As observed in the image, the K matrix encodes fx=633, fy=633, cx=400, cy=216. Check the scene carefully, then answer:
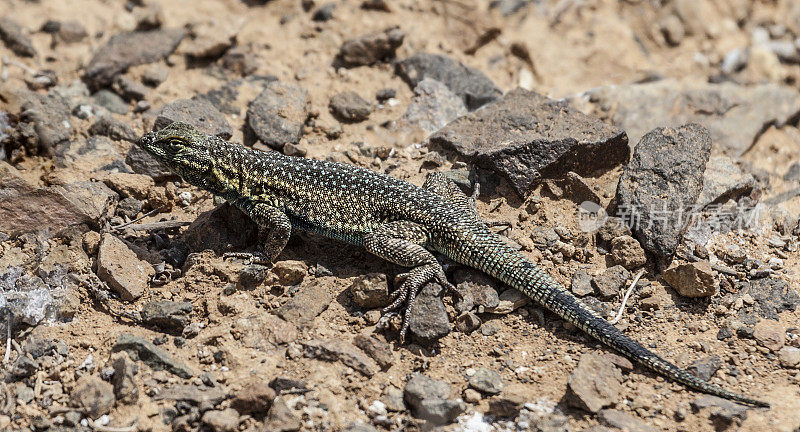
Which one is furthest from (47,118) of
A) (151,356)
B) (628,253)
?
(628,253)

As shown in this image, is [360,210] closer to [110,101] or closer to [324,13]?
Result: [110,101]

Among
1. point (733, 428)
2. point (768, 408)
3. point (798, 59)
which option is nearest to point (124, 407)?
point (733, 428)

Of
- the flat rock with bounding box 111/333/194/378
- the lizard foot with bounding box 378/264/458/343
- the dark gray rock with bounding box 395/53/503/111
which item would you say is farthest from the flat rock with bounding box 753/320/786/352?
the flat rock with bounding box 111/333/194/378

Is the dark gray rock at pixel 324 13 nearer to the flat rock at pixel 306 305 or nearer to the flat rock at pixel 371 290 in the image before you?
the flat rock at pixel 306 305

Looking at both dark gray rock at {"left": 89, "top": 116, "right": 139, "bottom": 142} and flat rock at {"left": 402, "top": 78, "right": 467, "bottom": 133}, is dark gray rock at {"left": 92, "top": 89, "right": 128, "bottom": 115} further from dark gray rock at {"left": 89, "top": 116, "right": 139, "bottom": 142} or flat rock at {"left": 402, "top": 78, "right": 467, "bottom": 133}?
flat rock at {"left": 402, "top": 78, "right": 467, "bottom": 133}

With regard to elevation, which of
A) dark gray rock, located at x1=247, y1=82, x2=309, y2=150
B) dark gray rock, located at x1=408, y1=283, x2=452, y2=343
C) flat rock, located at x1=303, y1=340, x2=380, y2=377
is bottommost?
flat rock, located at x1=303, y1=340, x2=380, y2=377

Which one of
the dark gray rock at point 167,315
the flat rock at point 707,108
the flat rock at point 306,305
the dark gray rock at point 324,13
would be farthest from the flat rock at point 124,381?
the dark gray rock at point 324,13
